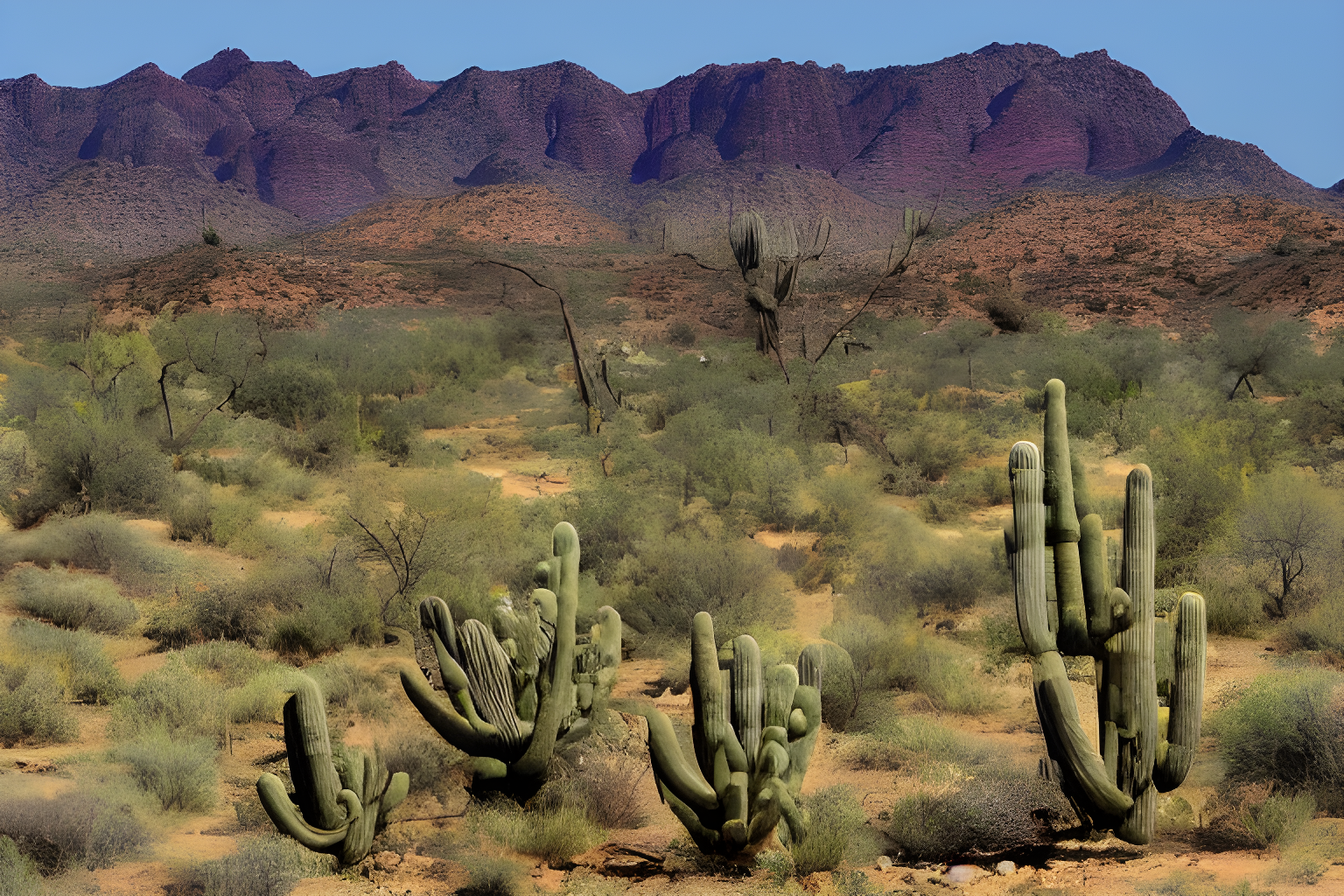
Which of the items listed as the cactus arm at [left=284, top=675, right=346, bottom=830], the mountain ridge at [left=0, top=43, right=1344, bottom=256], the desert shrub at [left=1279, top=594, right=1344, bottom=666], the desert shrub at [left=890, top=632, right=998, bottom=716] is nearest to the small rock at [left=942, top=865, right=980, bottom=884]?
the desert shrub at [left=890, top=632, right=998, bottom=716]

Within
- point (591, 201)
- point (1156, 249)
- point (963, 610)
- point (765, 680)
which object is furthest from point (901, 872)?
point (591, 201)

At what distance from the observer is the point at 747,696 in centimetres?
564

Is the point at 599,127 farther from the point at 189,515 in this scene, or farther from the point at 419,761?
the point at 419,761

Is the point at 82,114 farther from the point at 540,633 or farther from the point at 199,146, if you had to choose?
the point at 540,633

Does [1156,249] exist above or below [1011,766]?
above

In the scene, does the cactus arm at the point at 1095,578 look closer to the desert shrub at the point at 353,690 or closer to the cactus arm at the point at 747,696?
the cactus arm at the point at 747,696

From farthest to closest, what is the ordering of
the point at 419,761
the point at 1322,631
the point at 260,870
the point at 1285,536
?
the point at 1285,536 < the point at 1322,631 < the point at 419,761 < the point at 260,870

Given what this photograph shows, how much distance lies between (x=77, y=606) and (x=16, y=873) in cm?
501

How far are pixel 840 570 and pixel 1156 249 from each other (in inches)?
1659

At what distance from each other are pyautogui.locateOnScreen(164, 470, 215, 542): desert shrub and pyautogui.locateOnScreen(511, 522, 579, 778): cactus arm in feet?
22.0

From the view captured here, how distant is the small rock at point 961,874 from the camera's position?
531cm

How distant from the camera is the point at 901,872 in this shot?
5.48 meters

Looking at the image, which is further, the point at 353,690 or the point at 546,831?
the point at 353,690

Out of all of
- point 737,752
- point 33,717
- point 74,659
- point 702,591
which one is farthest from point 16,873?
point 702,591
